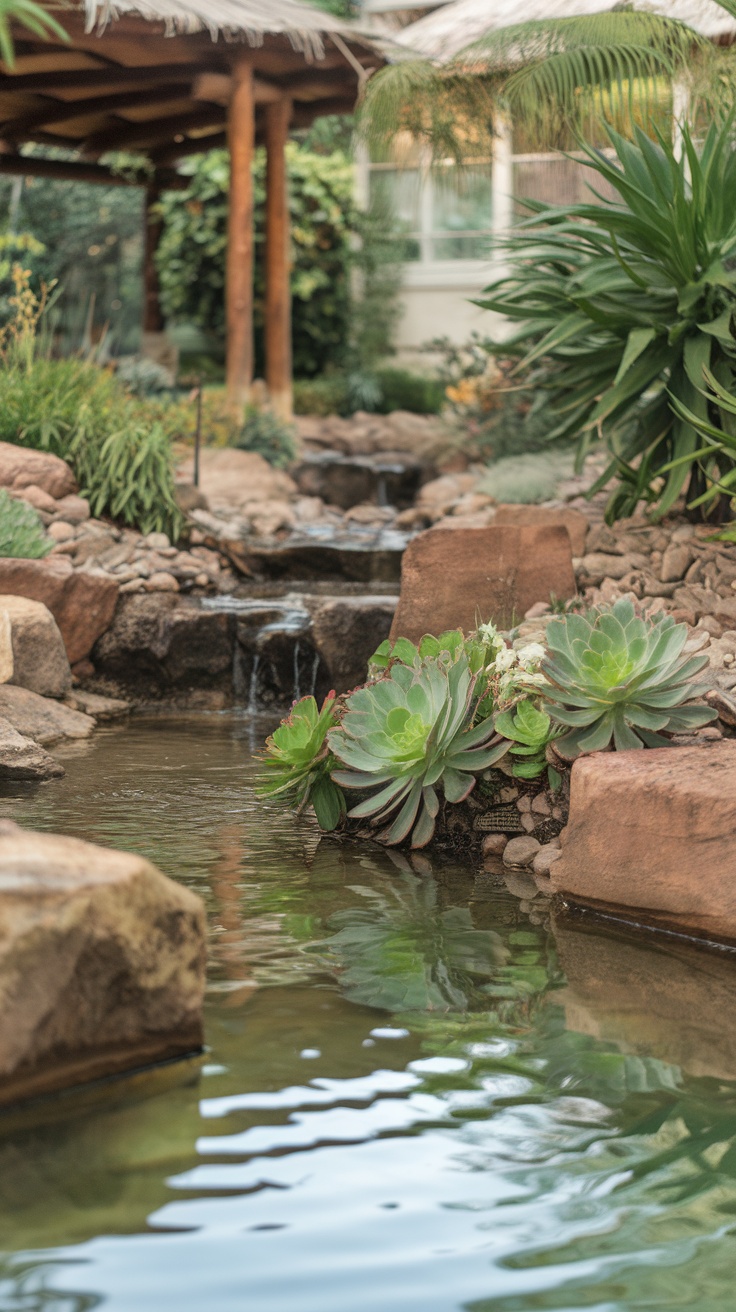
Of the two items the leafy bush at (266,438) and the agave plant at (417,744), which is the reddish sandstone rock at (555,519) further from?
the leafy bush at (266,438)

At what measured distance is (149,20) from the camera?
33.0 ft

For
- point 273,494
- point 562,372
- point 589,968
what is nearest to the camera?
point 589,968

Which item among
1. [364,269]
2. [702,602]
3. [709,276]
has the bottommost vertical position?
[702,602]

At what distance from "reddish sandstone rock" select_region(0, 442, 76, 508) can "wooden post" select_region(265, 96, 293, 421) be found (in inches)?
167

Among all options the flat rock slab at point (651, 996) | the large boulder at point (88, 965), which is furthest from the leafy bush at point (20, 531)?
the large boulder at point (88, 965)

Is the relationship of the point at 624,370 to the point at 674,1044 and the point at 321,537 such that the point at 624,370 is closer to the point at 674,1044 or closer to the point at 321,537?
the point at 674,1044

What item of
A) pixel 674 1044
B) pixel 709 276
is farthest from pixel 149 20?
pixel 674 1044

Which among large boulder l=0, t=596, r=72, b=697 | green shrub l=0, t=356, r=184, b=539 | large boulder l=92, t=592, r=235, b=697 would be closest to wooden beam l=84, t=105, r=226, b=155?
green shrub l=0, t=356, r=184, b=539

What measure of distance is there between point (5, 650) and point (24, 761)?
1.15 meters

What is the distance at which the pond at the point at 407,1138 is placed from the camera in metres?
2.06

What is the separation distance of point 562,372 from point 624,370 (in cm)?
97

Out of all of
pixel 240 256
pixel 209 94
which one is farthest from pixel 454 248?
pixel 209 94

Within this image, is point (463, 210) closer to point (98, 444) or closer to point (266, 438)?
point (266, 438)

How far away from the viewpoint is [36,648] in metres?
6.89
